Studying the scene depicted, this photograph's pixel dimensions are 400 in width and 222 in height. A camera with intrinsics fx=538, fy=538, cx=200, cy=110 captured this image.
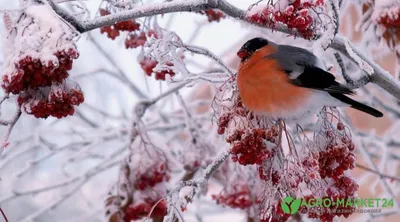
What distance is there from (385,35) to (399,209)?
3.98 feet

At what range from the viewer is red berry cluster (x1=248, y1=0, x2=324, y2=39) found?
148 centimetres

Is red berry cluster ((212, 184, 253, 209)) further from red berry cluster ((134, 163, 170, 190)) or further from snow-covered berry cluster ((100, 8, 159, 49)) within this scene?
snow-covered berry cluster ((100, 8, 159, 49))

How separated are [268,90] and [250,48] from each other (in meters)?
0.22

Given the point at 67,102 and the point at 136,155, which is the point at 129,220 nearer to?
the point at 136,155

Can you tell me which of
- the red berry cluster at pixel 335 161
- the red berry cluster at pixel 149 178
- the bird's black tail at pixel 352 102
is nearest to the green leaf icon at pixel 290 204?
the red berry cluster at pixel 335 161

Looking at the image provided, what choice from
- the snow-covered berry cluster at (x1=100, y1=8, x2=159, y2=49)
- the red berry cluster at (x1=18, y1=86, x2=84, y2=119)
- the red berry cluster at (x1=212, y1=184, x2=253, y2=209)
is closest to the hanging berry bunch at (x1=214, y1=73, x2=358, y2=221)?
the red berry cluster at (x1=18, y1=86, x2=84, y2=119)

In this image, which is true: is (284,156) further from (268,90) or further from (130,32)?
(130,32)

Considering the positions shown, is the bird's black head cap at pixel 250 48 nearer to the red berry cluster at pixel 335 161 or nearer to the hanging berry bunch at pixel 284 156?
the hanging berry bunch at pixel 284 156

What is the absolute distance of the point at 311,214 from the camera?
1.58m

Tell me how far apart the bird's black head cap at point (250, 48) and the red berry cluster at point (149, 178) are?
2.53ft

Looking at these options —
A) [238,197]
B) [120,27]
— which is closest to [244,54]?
[120,27]

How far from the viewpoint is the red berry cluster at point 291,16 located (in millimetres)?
1479

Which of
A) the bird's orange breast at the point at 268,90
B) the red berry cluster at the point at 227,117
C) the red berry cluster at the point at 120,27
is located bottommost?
the red berry cluster at the point at 120,27

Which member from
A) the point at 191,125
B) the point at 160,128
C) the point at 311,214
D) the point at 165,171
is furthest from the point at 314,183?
the point at 160,128
